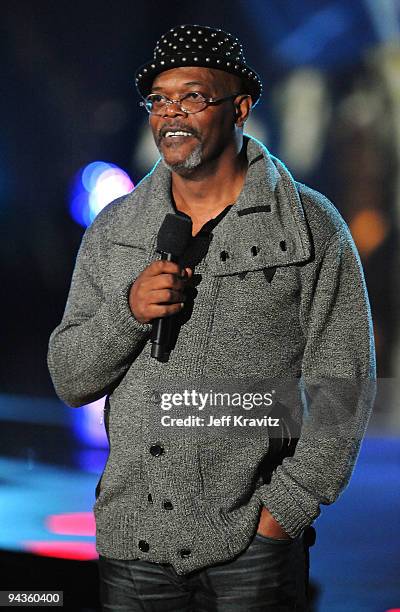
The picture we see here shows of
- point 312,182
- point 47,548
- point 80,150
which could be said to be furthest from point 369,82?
point 47,548

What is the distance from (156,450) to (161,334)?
26cm

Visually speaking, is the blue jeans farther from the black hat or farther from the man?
the black hat

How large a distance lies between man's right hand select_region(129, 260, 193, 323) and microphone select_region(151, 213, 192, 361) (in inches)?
1.1

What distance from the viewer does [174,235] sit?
2070 millimetres

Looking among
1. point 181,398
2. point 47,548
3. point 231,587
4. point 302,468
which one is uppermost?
point 181,398

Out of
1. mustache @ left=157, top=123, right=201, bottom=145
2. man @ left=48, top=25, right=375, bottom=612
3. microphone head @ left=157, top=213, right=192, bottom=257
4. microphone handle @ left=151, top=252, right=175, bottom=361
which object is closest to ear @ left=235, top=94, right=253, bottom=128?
man @ left=48, top=25, right=375, bottom=612

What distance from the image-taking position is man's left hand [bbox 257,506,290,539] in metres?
2.09

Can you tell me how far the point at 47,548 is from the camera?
3996 mm

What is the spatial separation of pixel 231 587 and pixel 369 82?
4565mm

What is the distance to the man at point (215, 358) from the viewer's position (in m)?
2.10

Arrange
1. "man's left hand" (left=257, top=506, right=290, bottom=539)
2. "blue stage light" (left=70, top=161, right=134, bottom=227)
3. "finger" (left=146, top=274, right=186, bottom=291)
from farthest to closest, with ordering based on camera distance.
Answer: "blue stage light" (left=70, top=161, right=134, bottom=227) < "man's left hand" (left=257, top=506, right=290, bottom=539) < "finger" (left=146, top=274, right=186, bottom=291)

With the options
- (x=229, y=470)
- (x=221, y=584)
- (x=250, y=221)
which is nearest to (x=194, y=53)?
(x=250, y=221)

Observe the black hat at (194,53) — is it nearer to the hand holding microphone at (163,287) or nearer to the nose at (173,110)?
the nose at (173,110)

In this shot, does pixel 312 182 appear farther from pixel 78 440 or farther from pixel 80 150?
pixel 78 440
